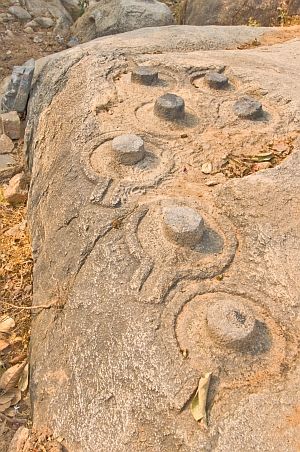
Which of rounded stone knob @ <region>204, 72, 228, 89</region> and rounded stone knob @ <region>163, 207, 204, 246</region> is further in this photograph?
rounded stone knob @ <region>204, 72, 228, 89</region>

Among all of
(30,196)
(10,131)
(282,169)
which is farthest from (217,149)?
(10,131)

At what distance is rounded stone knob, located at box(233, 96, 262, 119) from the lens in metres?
4.05

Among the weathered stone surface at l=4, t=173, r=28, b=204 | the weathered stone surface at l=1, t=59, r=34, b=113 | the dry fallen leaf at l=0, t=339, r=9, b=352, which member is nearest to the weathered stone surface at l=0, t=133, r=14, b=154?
the weathered stone surface at l=1, t=59, r=34, b=113

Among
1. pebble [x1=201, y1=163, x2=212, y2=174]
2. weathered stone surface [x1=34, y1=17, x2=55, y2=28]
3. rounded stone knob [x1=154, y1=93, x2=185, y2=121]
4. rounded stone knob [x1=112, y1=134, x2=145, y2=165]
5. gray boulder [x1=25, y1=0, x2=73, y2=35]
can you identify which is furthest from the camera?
gray boulder [x1=25, y1=0, x2=73, y2=35]

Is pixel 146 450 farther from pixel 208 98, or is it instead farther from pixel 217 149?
pixel 208 98

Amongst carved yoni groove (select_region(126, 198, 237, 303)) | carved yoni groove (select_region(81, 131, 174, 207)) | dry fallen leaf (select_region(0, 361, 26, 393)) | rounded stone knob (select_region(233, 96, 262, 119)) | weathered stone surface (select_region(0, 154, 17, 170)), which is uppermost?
rounded stone knob (select_region(233, 96, 262, 119))

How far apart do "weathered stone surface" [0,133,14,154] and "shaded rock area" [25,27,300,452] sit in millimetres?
1452

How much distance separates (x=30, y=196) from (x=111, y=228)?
168 cm

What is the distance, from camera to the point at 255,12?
26.1 ft

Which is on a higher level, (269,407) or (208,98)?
(208,98)

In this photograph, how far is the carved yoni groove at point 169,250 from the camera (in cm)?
272

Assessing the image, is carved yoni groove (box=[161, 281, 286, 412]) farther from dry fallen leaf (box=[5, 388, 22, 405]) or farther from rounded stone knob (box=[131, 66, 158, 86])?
rounded stone knob (box=[131, 66, 158, 86])

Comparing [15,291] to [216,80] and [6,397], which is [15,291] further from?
[216,80]

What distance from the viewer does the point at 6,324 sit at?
357 cm
